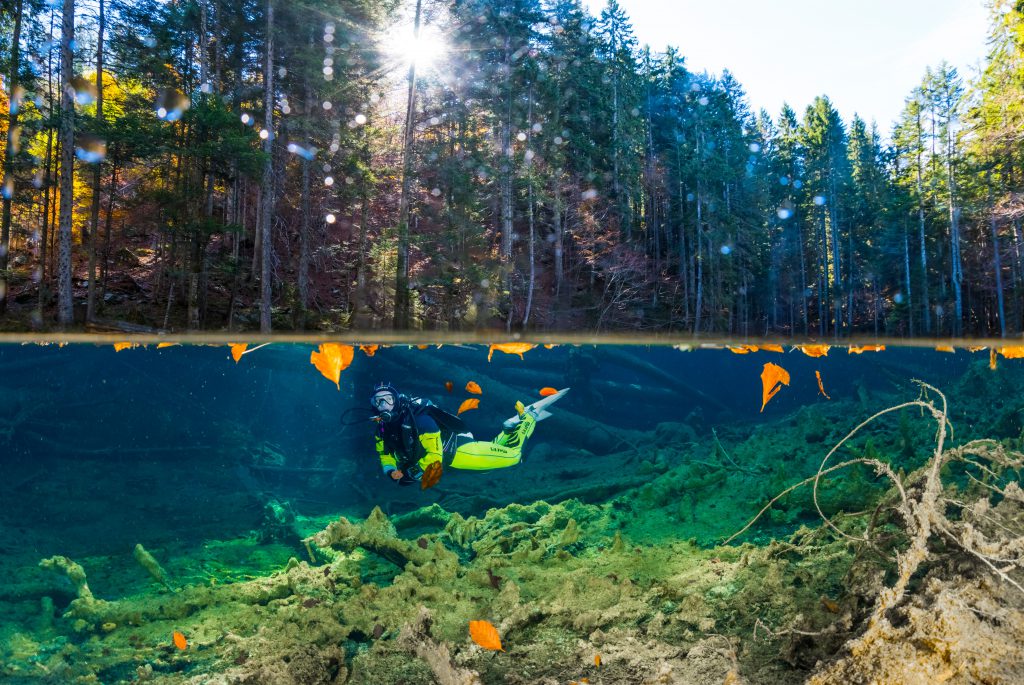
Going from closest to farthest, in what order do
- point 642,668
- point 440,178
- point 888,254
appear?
point 642,668 → point 440,178 → point 888,254

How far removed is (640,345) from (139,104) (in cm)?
448

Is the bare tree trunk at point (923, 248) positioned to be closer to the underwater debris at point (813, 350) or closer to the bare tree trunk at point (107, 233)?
the underwater debris at point (813, 350)

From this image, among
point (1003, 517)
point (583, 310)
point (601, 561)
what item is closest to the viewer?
point (1003, 517)

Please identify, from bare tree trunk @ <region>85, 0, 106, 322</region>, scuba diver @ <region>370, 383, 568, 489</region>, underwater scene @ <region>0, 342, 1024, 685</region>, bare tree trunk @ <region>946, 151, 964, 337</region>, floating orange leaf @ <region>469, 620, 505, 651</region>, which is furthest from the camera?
bare tree trunk @ <region>946, 151, 964, 337</region>

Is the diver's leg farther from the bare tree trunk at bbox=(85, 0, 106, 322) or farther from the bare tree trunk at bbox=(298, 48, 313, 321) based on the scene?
the bare tree trunk at bbox=(85, 0, 106, 322)

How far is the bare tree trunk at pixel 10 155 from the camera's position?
149 inches

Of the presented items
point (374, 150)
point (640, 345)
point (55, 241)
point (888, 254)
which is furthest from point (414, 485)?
point (888, 254)

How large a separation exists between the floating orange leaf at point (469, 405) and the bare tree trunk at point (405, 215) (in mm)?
764

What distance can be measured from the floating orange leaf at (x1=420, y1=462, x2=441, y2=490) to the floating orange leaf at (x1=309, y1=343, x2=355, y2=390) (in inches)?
41.8

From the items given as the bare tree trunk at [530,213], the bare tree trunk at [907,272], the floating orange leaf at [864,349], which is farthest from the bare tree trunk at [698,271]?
the bare tree trunk at [907,272]

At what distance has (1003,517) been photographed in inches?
155

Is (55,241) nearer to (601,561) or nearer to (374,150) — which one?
(374,150)

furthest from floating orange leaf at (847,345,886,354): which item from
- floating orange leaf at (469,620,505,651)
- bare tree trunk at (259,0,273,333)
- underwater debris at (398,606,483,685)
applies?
bare tree trunk at (259,0,273,333)

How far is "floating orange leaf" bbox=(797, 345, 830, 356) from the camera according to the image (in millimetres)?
5379
